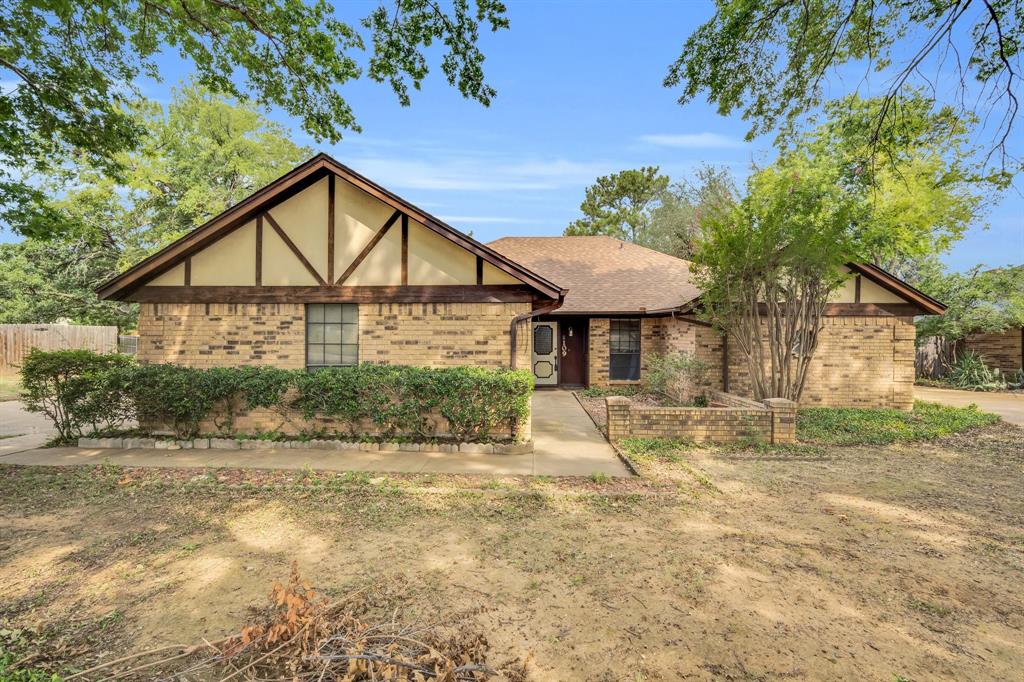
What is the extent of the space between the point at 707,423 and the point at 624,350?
23.8 feet

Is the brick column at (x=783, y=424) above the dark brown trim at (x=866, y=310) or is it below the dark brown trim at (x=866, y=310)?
below

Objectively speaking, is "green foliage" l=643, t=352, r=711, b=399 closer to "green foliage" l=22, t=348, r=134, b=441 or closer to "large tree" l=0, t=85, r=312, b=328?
"green foliage" l=22, t=348, r=134, b=441

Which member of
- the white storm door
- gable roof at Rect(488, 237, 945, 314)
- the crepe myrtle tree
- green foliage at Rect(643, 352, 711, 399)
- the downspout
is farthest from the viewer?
the white storm door

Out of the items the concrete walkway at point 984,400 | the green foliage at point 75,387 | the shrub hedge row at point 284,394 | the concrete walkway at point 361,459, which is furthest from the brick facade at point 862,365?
the green foliage at point 75,387

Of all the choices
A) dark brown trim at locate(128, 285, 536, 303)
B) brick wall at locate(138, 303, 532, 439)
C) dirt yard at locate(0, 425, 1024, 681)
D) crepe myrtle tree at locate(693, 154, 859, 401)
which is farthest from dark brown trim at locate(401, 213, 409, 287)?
crepe myrtle tree at locate(693, 154, 859, 401)

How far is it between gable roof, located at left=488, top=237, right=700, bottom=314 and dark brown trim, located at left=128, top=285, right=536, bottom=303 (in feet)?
22.1

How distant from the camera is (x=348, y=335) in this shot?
8961 mm

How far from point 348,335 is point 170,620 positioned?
625cm

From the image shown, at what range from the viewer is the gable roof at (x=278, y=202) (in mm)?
8281

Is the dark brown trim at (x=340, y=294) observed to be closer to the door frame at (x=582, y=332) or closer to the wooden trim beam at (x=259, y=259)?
the wooden trim beam at (x=259, y=259)

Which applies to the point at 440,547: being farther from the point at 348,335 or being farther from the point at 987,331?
the point at 987,331

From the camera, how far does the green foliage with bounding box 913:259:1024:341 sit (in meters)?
18.7

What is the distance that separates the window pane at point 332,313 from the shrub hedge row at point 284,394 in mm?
1335

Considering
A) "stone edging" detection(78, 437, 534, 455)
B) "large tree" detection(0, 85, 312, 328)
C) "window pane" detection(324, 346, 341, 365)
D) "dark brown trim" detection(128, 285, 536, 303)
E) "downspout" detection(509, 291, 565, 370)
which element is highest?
"large tree" detection(0, 85, 312, 328)
